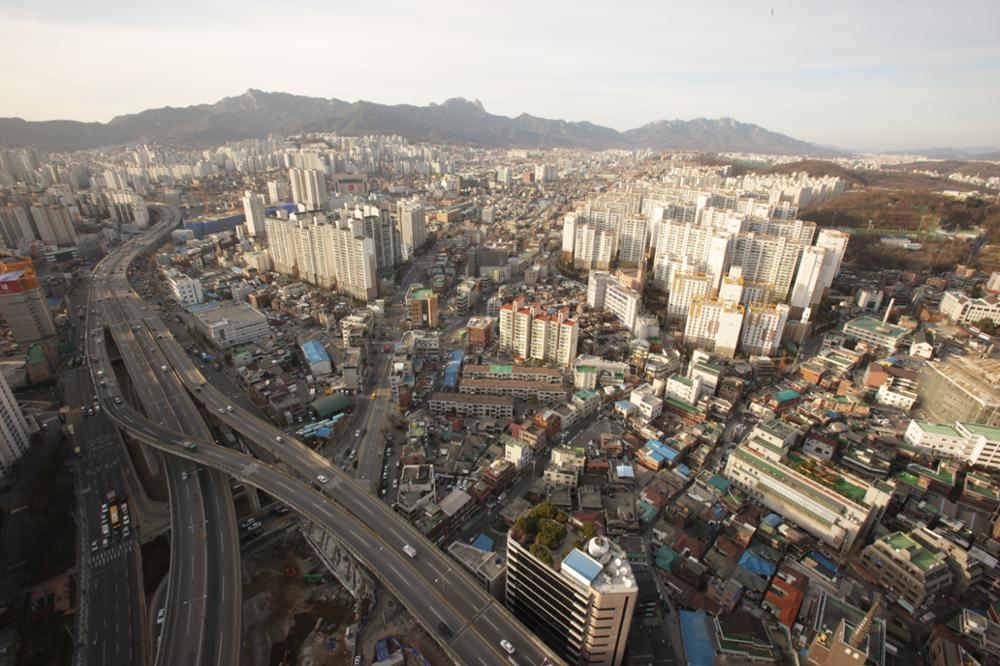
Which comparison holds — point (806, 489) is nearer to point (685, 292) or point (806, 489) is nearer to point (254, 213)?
point (685, 292)

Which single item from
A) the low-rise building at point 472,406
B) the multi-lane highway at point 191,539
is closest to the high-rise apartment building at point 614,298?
the low-rise building at point 472,406

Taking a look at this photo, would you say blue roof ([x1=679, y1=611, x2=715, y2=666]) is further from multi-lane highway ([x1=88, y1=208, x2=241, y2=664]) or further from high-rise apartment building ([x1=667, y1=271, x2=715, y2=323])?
high-rise apartment building ([x1=667, y1=271, x2=715, y2=323])

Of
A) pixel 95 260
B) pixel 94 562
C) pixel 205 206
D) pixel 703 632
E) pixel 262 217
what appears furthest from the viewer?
pixel 205 206

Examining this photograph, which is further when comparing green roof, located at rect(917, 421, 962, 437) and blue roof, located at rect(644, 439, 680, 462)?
green roof, located at rect(917, 421, 962, 437)

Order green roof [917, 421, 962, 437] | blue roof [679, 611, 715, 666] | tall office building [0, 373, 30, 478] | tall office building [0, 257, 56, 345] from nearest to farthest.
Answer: blue roof [679, 611, 715, 666]
tall office building [0, 373, 30, 478]
green roof [917, 421, 962, 437]
tall office building [0, 257, 56, 345]

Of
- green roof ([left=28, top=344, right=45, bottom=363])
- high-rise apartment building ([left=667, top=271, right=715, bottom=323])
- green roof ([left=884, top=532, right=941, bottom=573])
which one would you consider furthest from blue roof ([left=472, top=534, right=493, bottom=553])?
green roof ([left=28, top=344, right=45, bottom=363])

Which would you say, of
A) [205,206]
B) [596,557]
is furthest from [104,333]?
[205,206]

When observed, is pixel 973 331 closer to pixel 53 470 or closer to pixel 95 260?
pixel 53 470
